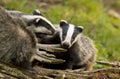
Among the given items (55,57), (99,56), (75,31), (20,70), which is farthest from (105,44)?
(20,70)

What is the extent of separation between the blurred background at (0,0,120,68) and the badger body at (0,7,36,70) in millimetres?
2639

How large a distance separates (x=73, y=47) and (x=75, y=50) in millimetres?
50

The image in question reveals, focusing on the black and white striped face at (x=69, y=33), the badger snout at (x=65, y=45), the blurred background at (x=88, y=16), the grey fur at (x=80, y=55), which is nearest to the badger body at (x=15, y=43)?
the badger snout at (x=65, y=45)

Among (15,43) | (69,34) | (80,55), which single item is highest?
(69,34)

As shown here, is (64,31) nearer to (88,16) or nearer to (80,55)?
(80,55)

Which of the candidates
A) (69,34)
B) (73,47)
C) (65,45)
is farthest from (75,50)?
(65,45)

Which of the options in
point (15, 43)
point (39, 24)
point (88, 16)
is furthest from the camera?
point (88, 16)

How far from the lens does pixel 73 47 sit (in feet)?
19.1

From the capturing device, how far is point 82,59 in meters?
5.88

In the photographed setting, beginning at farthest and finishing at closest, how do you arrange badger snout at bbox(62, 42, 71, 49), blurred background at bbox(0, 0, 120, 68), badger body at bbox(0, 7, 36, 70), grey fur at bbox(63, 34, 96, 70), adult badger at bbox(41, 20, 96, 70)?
blurred background at bbox(0, 0, 120, 68) → grey fur at bbox(63, 34, 96, 70) → adult badger at bbox(41, 20, 96, 70) → badger snout at bbox(62, 42, 71, 49) → badger body at bbox(0, 7, 36, 70)

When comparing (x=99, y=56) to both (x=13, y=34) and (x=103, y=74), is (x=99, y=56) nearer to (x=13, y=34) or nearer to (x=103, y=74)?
(x=103, y=74)

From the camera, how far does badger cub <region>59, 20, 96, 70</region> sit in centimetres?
569

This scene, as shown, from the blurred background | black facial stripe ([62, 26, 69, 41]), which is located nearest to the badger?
black facial stripe ([62, 26, 69, 41])

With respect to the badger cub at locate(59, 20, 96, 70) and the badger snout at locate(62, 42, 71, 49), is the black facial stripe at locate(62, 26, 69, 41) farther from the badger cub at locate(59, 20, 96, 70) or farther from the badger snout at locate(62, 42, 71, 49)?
the badger snout at locate(62, 42, 71, 49)
